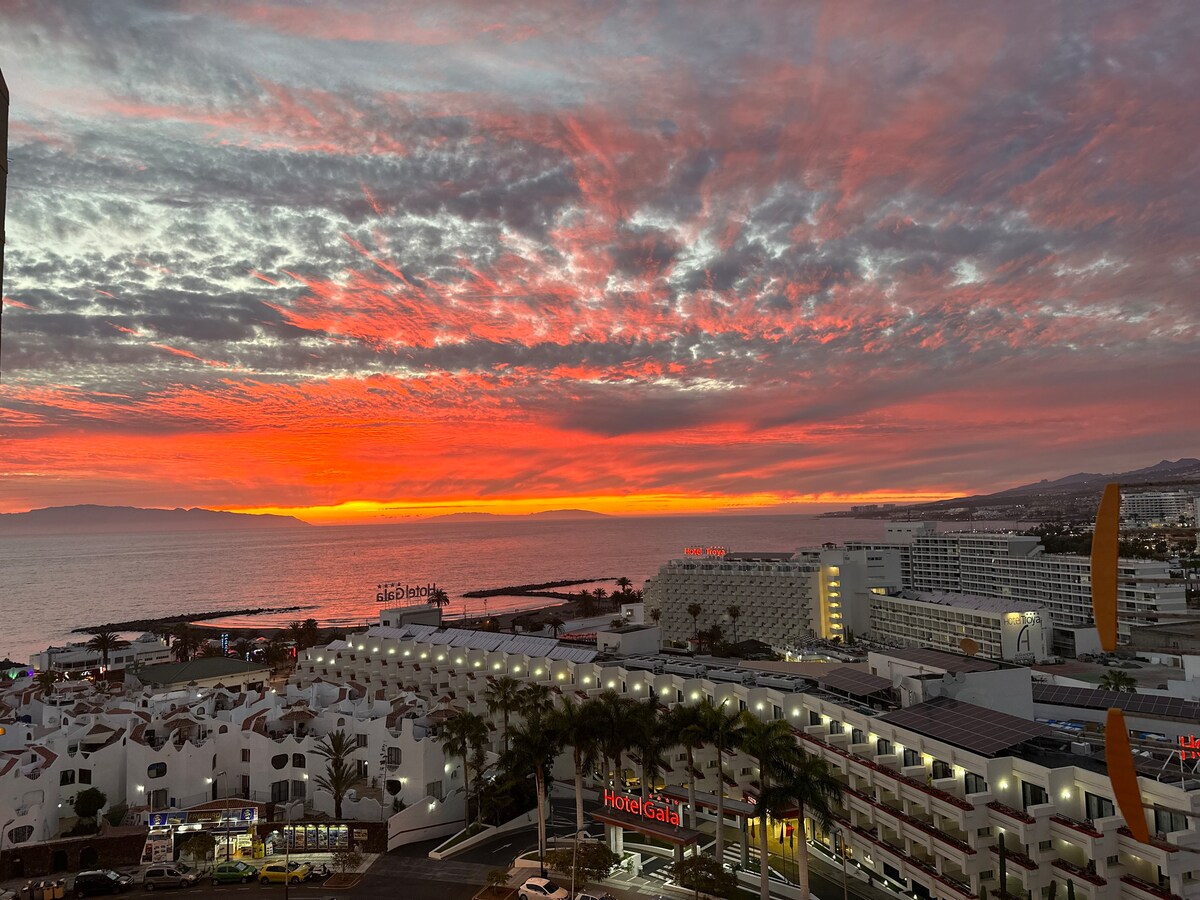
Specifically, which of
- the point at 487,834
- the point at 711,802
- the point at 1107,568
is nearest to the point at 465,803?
the point at 487,834

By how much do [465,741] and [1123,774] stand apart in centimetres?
4412

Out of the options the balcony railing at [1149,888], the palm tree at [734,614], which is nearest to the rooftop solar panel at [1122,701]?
the balcony railing at [1149,888]

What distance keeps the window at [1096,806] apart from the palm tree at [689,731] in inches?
811

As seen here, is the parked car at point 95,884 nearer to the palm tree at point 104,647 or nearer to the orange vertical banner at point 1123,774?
the orange vertical banner at point 1123,774

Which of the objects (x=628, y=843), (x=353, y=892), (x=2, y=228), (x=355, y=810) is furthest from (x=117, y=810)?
(x=2, y=228)

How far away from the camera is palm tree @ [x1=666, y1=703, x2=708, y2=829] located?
163 feet

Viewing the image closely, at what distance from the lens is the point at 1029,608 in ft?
387

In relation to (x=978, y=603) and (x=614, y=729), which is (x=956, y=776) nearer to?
(x=614, y=729)

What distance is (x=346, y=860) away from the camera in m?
51.0

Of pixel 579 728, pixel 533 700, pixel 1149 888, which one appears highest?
pixel 579 728

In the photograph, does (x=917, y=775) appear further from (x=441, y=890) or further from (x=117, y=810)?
(x=117, y=810)

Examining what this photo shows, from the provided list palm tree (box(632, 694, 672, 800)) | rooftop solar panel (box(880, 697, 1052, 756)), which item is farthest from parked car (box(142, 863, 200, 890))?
rooftop solar panel (box(880, 697, 1052, 756))

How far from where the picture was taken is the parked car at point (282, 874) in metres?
49.7

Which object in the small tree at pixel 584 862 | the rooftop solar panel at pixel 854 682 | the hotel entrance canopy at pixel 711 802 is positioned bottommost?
the small tree at pixel 584 862
